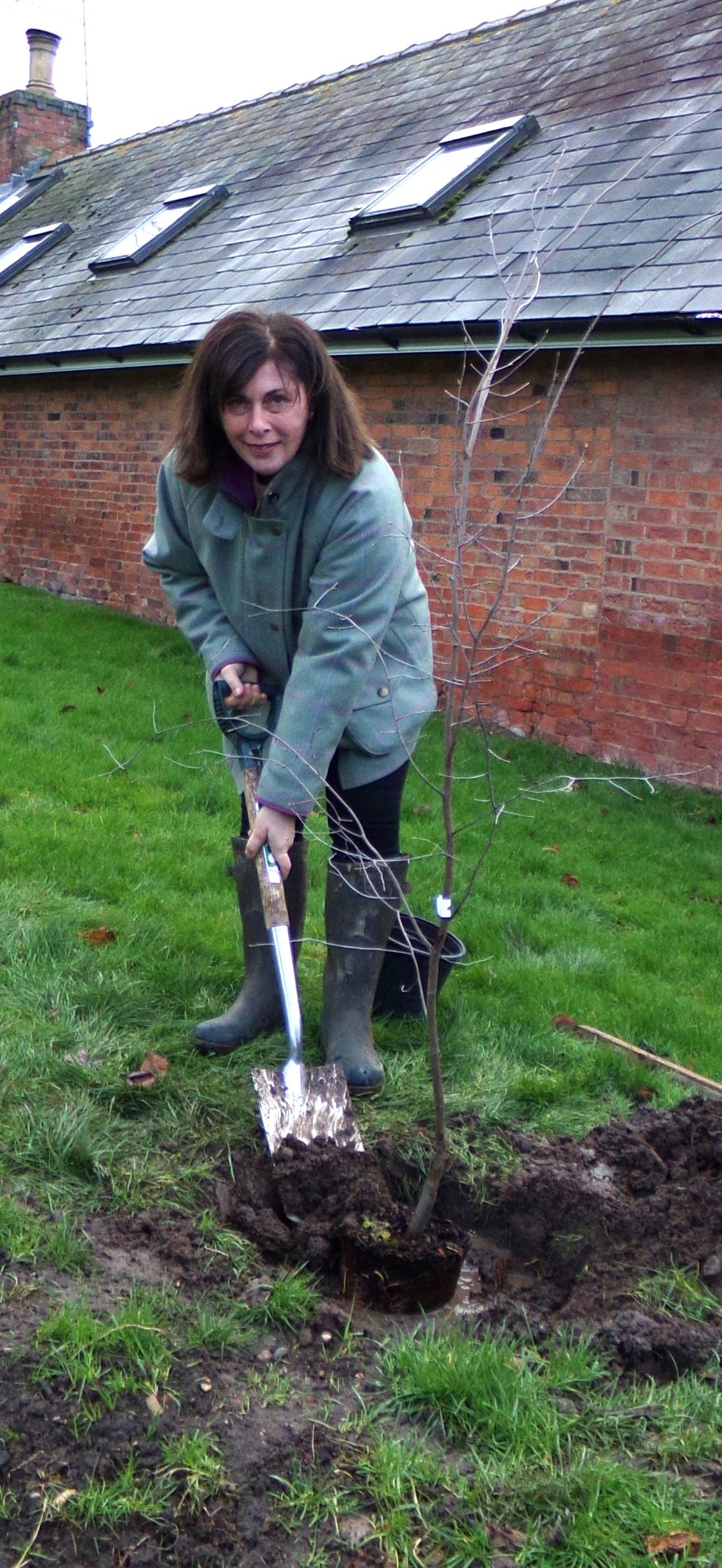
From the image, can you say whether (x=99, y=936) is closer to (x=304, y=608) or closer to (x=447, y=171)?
(x=304, y=608)

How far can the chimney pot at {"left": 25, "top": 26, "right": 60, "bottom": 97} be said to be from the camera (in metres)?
19.7

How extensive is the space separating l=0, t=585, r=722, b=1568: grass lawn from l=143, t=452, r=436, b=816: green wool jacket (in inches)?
17.3

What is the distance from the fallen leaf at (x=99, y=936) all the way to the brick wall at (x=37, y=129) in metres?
18.2

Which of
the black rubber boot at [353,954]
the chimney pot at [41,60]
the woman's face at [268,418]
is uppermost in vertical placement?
the chimney pot at [41,60]

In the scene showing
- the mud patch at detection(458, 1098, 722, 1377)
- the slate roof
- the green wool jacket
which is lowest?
the mud patch at detection(458, 1098, 722, 1377)

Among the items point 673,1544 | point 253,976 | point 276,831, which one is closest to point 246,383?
point 276,831

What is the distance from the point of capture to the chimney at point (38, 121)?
19.6 metres

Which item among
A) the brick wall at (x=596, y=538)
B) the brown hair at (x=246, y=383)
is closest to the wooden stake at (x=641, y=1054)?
the brown hair at (x=246, y=383)

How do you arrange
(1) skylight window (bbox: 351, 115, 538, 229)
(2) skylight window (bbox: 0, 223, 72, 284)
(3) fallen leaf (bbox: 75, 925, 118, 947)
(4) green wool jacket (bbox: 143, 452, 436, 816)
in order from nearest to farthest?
1. (4) green wool jacket (bbox: 143, 452, 436, 816)
2. (3) fallen leaf (bbox: 75, 925, 118, 947)
3. (1) skylight window (bbox: 351, 115, 538, 229)
4. (2) skylight window (bbox: 0, 223, 72, 284)

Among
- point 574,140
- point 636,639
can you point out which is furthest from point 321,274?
point 636,639

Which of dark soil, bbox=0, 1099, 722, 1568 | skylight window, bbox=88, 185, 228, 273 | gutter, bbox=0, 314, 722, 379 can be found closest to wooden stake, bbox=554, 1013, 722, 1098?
dark soil, bbox=0, 1099, 722, 1568

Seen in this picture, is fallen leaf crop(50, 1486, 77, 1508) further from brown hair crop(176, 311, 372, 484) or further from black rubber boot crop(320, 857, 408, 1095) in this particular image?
brown hair crop(176, 311, 372, 484)

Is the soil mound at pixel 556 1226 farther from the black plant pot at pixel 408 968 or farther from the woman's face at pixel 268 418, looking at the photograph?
the woman's face at pixel 268 418

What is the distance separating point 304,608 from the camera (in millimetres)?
3271
